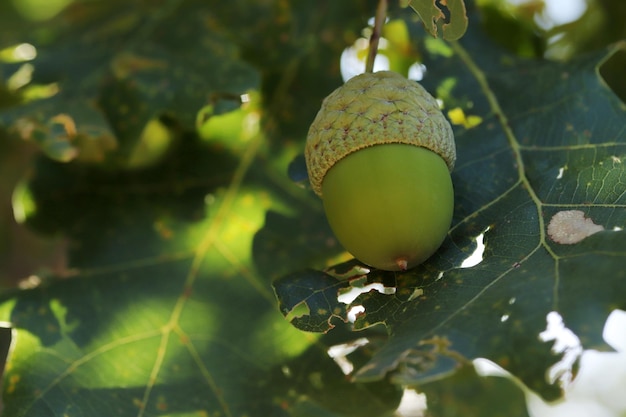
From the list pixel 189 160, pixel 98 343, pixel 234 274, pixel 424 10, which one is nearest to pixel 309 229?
pixel 234 274

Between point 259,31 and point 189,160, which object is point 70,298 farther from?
point 259,31

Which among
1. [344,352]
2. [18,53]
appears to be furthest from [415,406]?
[18,53]

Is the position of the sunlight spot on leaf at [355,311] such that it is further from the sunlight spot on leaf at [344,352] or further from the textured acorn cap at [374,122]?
the sunlight spot on leaf at [344,352]

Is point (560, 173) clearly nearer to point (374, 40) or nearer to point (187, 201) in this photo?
point (374, 40)

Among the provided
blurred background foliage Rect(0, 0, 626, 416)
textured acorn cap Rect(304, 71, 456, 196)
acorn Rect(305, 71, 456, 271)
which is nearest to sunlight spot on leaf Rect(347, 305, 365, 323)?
acorn Rect(305, 71, 456, 271)

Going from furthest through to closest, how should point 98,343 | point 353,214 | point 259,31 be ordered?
point 259,31 → point 98,343 → point 353,214

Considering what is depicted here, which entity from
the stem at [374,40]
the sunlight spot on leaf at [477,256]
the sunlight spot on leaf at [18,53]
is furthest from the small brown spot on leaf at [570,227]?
the sunlight spot on leaf at [18,53]
